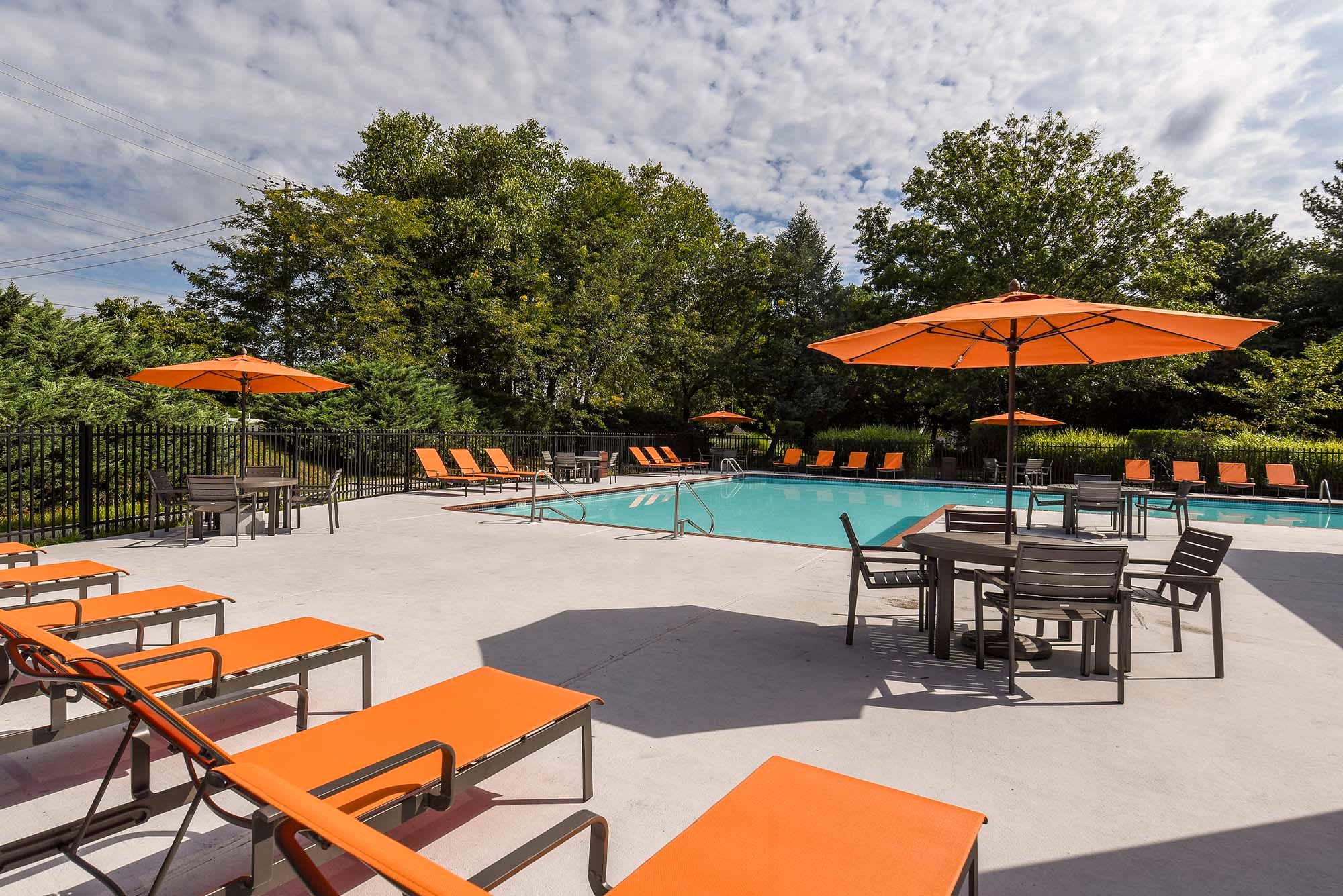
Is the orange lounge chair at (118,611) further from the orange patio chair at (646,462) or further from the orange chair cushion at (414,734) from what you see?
the orange patio chair at (646,462)

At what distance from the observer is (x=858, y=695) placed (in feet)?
11.9

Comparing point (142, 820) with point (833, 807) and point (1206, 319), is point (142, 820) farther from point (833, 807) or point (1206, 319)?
point (1206, 319)

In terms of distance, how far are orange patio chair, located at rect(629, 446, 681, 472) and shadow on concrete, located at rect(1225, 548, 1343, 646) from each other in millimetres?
16030

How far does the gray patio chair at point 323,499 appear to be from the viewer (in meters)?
8.91

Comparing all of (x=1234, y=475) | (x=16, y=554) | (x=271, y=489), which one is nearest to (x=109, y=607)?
(x=16, y=554)

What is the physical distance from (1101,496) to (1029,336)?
6.66 meters

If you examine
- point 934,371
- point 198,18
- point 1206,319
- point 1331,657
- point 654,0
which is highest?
point 198,18

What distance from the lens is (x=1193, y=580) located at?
411 centimetres

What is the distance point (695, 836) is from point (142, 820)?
177 cm

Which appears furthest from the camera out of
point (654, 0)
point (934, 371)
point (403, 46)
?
point (934, 371)

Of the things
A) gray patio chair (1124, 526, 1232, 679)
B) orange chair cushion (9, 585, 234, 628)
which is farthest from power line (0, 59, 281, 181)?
gray patio chair (1124, 526, 1232, 679)

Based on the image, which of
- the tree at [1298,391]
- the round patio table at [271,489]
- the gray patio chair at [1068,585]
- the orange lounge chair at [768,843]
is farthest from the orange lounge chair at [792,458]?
the orange lounge chair at [768,843]

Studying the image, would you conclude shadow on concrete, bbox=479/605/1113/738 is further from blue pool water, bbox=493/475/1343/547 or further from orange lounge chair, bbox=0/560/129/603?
blue pool water, bbox=493/475/1343/547

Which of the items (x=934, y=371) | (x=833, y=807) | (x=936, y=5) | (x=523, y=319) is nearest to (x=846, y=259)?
(x=934, y=371)
